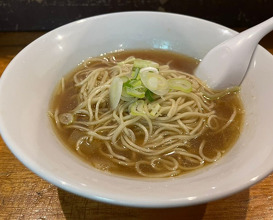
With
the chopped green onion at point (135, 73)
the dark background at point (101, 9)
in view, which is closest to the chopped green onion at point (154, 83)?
the chopped green onion at point (135, 73)

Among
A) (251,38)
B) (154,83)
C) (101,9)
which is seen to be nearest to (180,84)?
(154,83)

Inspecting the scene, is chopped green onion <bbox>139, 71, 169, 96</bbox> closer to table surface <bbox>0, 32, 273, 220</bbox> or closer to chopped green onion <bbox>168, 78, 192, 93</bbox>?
chopped green onion <bbox>168, 78, 192, 93</bbox>

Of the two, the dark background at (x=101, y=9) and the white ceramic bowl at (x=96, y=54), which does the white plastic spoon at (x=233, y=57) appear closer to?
the white ceramic bowl at (x=96, y=54)

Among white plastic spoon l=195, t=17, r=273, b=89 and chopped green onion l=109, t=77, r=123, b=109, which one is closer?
chopped green onion l=109, t=77, r=123, b=109

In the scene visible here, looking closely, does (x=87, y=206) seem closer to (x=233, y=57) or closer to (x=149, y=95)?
(x=149, y=95)

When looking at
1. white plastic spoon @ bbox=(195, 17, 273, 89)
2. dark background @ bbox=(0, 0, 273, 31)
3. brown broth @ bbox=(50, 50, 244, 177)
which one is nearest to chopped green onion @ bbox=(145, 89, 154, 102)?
brown broth @ bbox=(50, 50, 244, 177)
